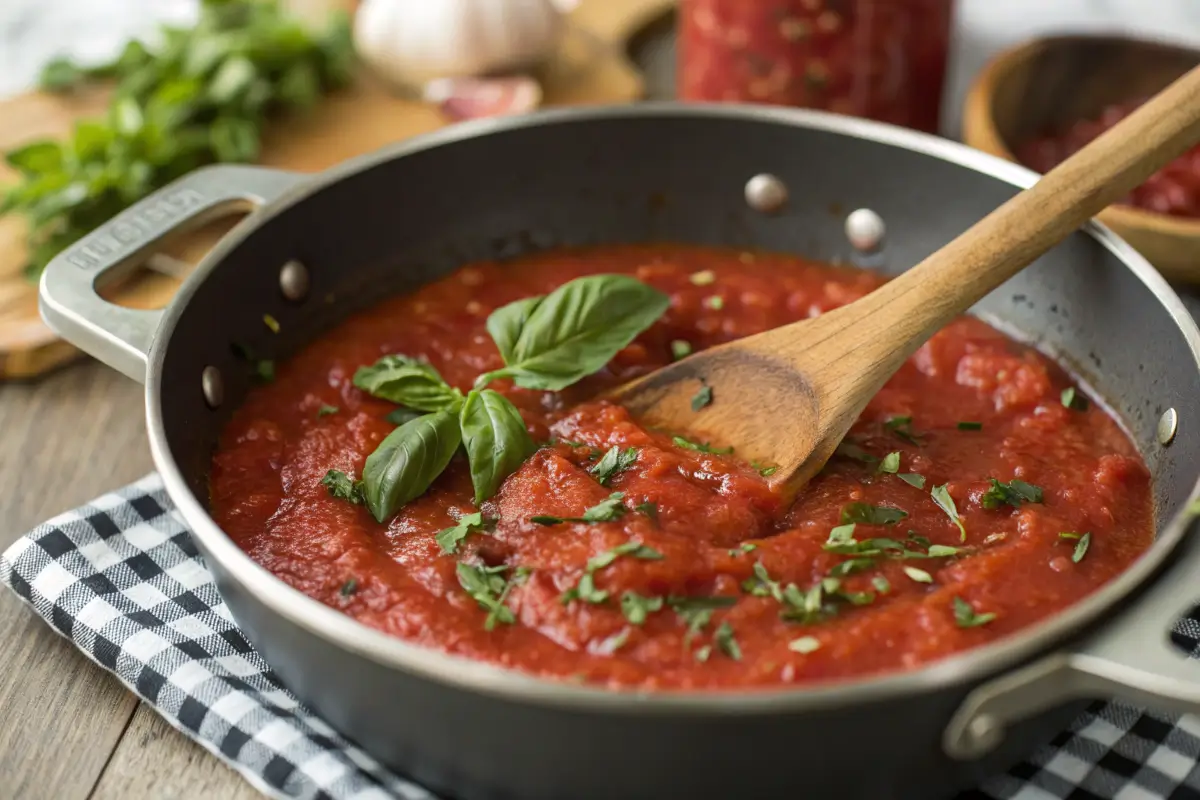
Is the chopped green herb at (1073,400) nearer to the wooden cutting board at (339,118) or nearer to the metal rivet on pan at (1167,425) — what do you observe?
the metal rivet on pan at (1167,425)

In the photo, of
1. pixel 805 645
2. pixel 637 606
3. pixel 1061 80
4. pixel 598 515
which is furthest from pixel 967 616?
pixel 1061 80

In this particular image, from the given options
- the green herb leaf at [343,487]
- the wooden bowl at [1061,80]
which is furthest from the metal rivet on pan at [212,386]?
the wooden bowl at [1061,80]

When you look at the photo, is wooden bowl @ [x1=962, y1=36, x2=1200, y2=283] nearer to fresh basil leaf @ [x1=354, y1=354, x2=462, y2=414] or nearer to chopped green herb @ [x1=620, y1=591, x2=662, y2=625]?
fresh basil leaf @ [x1=354, y1=354, x2=462, y2=414]

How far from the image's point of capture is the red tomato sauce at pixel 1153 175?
326 centimetres

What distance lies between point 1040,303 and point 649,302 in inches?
33.4

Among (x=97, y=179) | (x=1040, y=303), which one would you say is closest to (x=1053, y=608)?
(x=1040, y=303)

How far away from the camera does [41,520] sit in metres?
2.66

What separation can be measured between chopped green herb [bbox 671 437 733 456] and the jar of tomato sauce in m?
1.41

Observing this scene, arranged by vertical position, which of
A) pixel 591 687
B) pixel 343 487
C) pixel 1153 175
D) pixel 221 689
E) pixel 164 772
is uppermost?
pixel 1153 175

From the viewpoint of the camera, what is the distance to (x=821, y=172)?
3.03 metres

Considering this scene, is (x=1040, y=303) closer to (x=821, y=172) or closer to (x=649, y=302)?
(x=821, y=172)

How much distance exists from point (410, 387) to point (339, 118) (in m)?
1.63

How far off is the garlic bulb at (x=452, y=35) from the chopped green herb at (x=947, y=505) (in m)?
2.13

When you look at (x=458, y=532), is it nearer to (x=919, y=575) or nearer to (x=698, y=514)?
(x=698, y=514)
